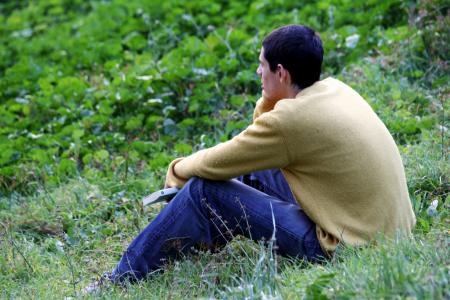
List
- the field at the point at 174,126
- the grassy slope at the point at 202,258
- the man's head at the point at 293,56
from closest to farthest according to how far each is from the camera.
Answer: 1. the grassy slope at the point at 202,258
2. the field at the point at 174,126
3. the man's head at the point at 293,56

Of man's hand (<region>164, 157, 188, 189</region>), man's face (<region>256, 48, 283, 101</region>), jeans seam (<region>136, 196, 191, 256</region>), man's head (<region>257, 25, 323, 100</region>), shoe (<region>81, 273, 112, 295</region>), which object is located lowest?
shoe (<region>81, 273, 112, 295</region>)

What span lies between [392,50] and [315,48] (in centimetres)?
256

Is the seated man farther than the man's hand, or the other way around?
the man's hand

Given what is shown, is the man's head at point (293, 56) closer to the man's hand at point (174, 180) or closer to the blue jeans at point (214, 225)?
the blue jeans at point (214, 225)

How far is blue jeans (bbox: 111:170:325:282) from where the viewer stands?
10.7 ft

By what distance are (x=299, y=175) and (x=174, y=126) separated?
7.53 ft

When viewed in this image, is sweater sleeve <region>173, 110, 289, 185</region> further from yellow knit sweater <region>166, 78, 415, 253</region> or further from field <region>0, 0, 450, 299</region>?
field <region>0, 0, 450, 299</region>

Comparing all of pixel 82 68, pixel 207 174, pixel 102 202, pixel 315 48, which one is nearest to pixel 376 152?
pixel 315 48

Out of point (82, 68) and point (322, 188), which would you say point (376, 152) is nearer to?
point (322, 188)

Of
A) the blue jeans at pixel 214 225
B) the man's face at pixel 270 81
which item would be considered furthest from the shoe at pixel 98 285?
the man's face at pixel 270 81

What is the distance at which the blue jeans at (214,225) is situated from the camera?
3252 mm

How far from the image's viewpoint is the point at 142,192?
14.9ft

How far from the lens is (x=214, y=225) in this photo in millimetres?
3373

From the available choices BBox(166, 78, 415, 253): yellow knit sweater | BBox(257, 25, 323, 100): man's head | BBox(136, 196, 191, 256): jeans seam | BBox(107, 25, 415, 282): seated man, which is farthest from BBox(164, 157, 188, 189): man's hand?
BBox(257, 25, 323, 100): man's head
